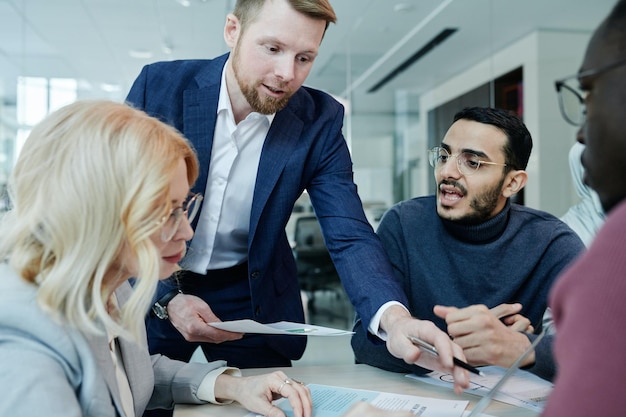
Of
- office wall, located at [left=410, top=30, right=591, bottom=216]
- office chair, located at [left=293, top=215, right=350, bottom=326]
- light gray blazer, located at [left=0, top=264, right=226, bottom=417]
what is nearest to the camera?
light gray blazer, located at [left=0, top=264, right=226, bottom=417]

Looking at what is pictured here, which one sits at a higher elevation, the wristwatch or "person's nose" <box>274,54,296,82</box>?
"person's nose" <box>274,54,296,82</box>

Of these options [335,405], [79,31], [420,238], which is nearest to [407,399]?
[335,405]

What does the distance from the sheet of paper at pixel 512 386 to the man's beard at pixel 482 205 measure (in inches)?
19.5

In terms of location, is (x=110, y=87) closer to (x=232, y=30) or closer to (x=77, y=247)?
(x=232, y=30)

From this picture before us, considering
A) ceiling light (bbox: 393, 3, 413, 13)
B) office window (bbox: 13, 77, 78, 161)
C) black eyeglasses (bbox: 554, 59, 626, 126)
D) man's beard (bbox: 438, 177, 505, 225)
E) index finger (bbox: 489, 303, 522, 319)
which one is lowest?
index finger (bbox: 489, 303, 522, 319)

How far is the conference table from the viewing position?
1.19m

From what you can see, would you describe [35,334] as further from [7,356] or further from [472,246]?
[472,246]

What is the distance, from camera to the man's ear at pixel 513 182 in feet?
6.07

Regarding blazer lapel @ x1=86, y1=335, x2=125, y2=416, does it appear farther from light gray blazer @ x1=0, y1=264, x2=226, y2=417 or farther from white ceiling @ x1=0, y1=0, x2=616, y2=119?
white ceiling @ x1=0, y1=0, x2=616, y2=119

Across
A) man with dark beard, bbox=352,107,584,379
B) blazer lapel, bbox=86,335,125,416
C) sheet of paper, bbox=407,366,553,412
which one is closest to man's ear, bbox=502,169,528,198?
man with dark beard, bbox=352,107,584,379

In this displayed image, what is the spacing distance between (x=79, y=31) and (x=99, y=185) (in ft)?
15.3

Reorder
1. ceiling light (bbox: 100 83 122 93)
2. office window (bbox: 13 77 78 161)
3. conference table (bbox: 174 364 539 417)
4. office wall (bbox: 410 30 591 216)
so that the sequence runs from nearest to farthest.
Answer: conference table (bbox: 174 364 539 417) → office window (bbox: 13 77 78 161) → office wall (bbox: 410 30 591 216) → ceiling light (bbox: 100 83 122 93)

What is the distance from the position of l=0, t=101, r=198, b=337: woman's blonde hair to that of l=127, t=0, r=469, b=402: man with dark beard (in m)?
0.61

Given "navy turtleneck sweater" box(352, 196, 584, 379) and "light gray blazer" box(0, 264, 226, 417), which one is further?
"navy turtleneck sweater" box(352, 196, 584, 379)
